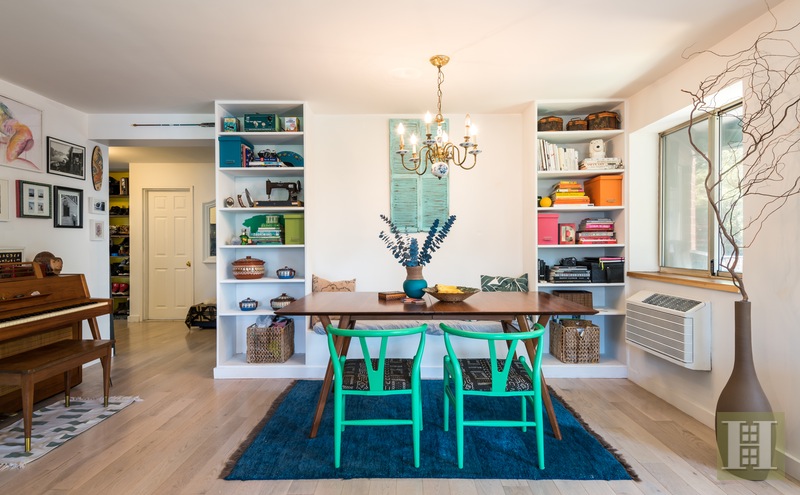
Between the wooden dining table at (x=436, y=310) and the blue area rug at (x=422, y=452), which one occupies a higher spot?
the wooden dining table at (x=436, y=310)

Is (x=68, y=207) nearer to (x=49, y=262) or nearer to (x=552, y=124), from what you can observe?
(x=49, y=262)

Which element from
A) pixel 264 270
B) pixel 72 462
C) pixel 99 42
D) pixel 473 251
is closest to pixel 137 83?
pixel 99 42

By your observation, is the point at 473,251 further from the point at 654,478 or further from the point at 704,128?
the point at 654,478

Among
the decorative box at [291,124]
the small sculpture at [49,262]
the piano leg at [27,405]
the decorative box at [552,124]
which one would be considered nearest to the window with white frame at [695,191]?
the decorative box at [552,124]

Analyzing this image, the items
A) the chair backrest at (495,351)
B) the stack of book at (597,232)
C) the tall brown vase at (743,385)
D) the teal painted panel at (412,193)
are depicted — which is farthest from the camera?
the teal painted panel at (412,193)

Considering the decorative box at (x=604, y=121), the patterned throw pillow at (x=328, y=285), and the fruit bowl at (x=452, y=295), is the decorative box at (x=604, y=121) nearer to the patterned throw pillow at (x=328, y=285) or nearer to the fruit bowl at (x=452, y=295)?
the fruit bowl at (x=452, y=295)

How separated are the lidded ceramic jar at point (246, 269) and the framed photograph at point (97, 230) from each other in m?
1.67

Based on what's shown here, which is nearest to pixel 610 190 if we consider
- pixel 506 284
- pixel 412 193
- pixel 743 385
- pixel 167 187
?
pixel 506 284

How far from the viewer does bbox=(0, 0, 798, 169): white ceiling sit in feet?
7.20

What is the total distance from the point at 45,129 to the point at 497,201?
4.19 metres

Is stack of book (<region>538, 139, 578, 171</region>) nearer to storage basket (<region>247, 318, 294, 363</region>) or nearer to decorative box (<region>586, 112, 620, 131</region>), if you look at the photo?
decorative box (<region>586, 112, 620, 131</region>)

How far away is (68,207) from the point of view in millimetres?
3758

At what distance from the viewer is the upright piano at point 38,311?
255 cm

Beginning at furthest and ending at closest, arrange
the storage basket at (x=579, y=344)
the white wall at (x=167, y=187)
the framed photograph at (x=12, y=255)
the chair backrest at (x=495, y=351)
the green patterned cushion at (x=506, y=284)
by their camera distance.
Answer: the white wall at (x=167, y=187) < the green patterned cushion at (x=506, y=284) < the storage basket at (x=579, y=344) < the framed photograph at (x=12, y=255) < the chair backrest at (x=495, y=351)
